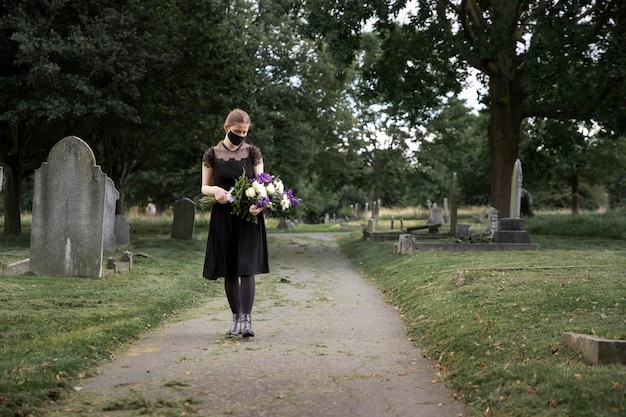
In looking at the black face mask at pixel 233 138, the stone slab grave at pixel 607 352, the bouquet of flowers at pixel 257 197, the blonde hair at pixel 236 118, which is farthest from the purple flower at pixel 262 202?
the stone slab grave at pixel 607 352

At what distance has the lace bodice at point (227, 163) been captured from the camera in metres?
8.32

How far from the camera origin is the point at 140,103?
77.3ft

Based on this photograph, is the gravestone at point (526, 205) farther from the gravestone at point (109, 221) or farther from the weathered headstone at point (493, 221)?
the gravestone at point (109, 221)

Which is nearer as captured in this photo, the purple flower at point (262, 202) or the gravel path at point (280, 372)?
the gravel path at point (280, 372)

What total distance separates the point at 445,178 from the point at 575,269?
170 ft

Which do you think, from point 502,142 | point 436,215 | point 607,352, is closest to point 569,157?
point 502,142

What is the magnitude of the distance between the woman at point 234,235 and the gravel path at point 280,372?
1.68 ft

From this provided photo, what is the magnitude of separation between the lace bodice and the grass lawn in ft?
6.79

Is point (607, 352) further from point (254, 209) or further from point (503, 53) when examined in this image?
point (503, 53)

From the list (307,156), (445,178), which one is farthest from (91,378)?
A: (445,178)

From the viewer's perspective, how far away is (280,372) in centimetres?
638

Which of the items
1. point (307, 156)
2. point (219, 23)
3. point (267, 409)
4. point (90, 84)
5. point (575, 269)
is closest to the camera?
point (267, 409)

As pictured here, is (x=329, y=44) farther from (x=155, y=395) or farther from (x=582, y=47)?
(x=155, y=395)

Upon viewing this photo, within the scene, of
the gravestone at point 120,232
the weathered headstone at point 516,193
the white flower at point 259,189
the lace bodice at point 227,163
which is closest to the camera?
the white flower at point 259,189
